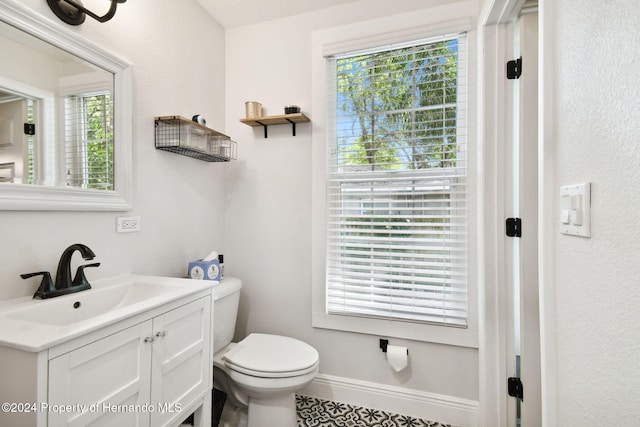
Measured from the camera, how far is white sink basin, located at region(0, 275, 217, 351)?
0.80 metres

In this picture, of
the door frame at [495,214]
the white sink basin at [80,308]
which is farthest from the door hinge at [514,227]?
the white sink basin at [80,308]

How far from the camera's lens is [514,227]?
1510 millimetres

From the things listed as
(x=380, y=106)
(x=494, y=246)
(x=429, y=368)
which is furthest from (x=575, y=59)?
(x=429, y=368)

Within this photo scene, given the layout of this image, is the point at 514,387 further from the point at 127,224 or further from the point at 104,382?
the point at 127,224

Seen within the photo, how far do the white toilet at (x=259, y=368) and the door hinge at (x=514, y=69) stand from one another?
1723 millimetres

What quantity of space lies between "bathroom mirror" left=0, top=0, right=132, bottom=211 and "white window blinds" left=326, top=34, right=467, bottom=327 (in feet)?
3.85

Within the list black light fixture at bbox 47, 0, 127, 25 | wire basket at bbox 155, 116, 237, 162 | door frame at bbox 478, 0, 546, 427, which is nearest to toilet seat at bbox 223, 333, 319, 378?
door frame at bbox 478, 0, 546, 427

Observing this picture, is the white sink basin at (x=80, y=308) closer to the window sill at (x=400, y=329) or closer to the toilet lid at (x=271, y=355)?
the toilet lid at (x=271, y=355)

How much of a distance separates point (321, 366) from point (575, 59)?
1979 mm

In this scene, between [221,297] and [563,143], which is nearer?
[563,143]

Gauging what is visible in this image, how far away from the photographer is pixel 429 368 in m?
1.84

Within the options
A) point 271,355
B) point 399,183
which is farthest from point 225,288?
point 399,183

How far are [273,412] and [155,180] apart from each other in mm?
1359

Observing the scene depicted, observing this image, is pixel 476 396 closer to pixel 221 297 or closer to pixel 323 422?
pixel 323 422
